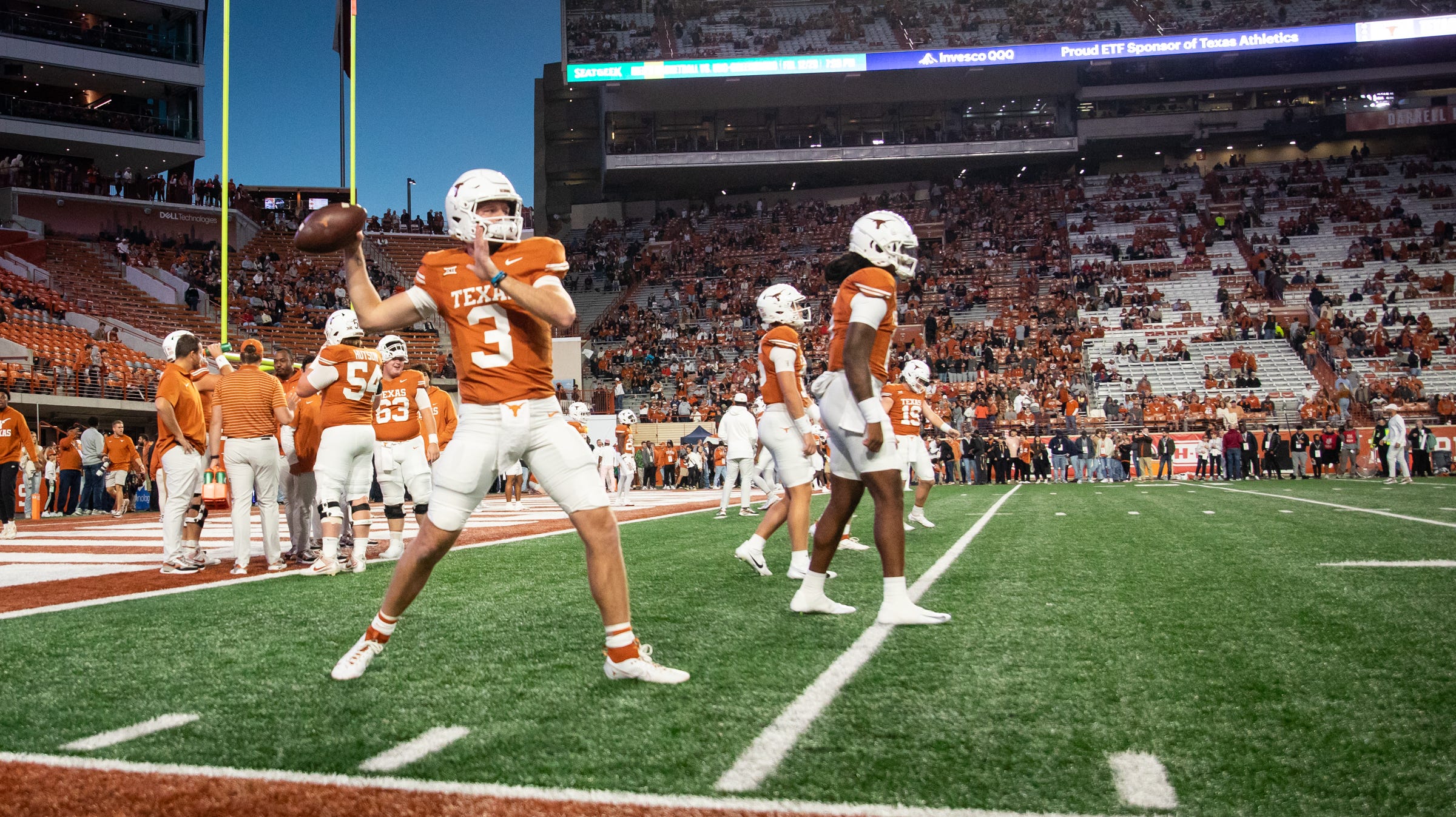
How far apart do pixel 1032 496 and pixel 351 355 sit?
1433cm

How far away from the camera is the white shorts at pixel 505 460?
3.86 m

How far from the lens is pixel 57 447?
21.5m

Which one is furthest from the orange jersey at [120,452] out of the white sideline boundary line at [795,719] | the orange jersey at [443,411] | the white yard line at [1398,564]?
the white yard line at [1398,564]

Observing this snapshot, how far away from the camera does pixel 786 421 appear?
7457mm

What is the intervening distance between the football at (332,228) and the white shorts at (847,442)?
7.85 ft

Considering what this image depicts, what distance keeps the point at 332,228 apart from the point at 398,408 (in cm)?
533

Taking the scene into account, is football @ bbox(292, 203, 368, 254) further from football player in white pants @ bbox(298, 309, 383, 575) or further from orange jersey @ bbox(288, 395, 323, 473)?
orange jersey @ bbox(288, 395, 323, 473)

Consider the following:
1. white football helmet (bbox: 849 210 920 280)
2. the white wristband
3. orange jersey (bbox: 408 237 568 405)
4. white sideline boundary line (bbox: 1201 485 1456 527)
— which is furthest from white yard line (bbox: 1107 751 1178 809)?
white sideline boundary line (bbox: 1201 485 1456 527)

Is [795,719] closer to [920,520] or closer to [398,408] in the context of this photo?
[398,408]

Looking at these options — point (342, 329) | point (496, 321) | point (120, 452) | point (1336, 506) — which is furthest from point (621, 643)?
point (120, 452)

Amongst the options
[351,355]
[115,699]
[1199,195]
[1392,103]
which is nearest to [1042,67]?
[1199,195]

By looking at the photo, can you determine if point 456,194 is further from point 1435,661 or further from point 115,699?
point 1435,661

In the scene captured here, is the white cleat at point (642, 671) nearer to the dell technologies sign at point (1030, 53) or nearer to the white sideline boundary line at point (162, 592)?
the white sideline boundary line at point (162, 592)

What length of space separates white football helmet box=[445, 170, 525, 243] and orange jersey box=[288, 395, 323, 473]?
5.18m
